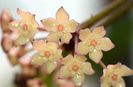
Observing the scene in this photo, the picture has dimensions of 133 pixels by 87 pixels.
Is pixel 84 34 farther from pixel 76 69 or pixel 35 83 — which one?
pixel 35 83

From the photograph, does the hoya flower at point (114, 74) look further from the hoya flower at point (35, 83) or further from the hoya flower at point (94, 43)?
the hoya flower at point (35, 83)

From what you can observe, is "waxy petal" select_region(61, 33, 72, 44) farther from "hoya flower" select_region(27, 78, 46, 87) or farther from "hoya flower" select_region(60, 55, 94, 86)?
"hoya flower" select_region(27, 78, 46, 87)

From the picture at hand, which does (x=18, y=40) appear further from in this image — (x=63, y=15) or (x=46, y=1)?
(x=46, y=1)

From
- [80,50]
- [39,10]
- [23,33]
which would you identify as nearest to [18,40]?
[23,33]

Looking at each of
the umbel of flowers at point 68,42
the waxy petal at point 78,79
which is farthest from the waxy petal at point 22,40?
the waxy petal at point 78,79

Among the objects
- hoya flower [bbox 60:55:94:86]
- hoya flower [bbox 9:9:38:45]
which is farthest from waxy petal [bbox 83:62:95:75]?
hoya flower [bbox 9:9:38:45]
